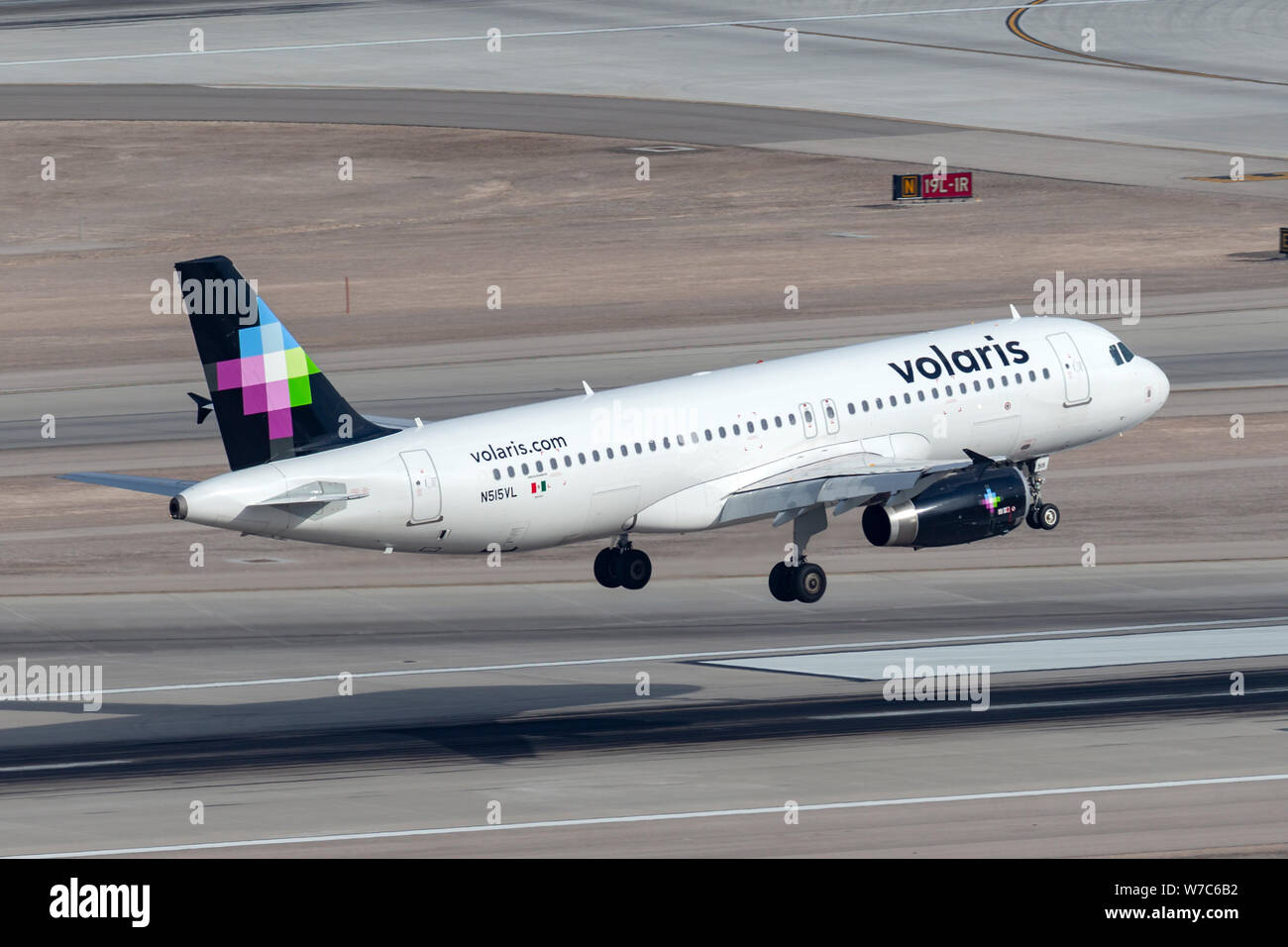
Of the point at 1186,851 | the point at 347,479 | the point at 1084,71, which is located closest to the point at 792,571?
the point at 347,479

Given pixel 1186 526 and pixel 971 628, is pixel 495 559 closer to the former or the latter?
pixel 971 628

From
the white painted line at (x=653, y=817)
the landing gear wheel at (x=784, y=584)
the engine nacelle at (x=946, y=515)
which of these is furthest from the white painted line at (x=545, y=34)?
the white painted line at (x=653, y=817)

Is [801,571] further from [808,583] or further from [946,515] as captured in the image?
[946,515]

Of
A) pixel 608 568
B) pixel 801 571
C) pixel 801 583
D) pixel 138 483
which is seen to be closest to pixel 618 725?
pixel 608 568

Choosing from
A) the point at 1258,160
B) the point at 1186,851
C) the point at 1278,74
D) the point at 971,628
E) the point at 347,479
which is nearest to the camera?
the point at 1186,851

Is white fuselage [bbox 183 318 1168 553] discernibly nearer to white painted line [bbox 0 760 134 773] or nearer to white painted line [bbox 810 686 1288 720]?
white painted line [bbox 0 760 134 773]
